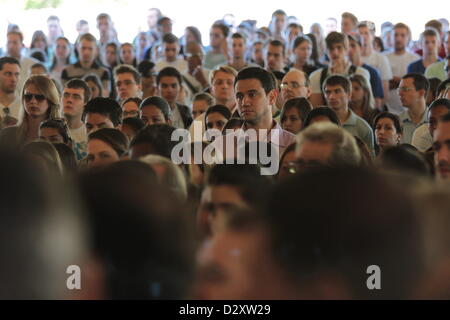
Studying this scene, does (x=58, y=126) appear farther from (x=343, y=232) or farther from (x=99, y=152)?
(x=343, y=232)

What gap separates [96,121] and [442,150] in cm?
335

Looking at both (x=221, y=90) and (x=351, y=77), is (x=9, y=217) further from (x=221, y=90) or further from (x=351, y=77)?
(x=351, y=77)

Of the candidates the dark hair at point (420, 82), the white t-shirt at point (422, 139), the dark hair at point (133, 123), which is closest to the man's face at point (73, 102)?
the dark hair at point (133, 123)

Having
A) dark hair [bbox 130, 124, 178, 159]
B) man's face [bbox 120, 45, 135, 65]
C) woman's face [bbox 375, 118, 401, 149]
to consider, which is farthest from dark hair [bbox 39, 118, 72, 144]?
man's face [bbox 120, 45, 135, 65]

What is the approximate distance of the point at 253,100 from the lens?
18.2ft

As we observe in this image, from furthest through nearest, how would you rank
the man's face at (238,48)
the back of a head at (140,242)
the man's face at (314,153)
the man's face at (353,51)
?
the man's face at (238,48) < the man's face at (353,51) < the man's face at (314,153) < the back of a head at (140,242)

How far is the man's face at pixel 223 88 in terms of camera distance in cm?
718

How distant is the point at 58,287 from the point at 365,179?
22.9 inches

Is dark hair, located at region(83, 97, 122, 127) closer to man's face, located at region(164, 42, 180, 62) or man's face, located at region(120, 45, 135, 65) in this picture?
man's face, located at region(164, 42, 180, 62)

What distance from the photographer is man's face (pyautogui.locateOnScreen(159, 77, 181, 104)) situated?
7.67 m

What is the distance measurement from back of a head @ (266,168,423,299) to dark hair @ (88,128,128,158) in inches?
107

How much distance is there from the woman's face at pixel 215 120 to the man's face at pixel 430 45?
12.6 ft

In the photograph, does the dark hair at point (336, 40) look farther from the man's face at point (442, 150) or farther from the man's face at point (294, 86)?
the man's face at point (442, 150)

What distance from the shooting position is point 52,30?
12.5 metres
